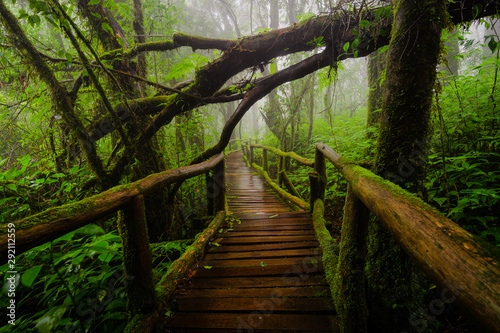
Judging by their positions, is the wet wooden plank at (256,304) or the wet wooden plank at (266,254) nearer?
the wet wooden plank at (256,304)

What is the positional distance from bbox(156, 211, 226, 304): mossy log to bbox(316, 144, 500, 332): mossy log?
1.93 m

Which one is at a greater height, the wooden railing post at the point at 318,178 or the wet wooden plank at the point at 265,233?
the wooden railing post at the point at 318,178

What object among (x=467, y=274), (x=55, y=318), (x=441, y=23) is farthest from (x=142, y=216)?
(x=441, y=23)

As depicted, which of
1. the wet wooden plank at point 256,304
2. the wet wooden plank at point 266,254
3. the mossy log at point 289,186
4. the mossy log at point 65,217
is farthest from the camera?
the mossy log at point 289,186

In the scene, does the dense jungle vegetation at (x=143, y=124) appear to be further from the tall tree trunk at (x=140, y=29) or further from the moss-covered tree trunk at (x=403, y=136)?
the moss-covered tree trunk at (x=403, y=136)

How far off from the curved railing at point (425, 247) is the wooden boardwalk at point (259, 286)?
0.35 m

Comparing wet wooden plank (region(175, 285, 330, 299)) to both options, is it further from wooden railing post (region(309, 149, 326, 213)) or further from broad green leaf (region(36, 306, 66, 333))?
wooden railing post (region(309, 149, 326, 213))

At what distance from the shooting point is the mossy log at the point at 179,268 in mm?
1855

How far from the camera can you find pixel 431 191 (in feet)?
9.59

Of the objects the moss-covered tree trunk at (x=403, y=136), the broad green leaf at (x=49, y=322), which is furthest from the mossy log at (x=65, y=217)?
the moss-covered tree trunk at (x=403, y=136)

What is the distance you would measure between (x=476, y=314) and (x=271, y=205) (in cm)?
438

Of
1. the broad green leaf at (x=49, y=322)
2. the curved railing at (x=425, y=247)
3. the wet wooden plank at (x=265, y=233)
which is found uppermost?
the curved railing at (x=425, y=247)

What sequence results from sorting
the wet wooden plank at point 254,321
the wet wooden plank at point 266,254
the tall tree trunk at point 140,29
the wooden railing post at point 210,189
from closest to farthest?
1. the wet wooden plank at point 254,321
2. the wet wooden plank at point 266,254
3. the wooden railing post at point 210,189
4. the tall tree trunk at point 140,29

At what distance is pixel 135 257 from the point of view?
1521 millimetres
